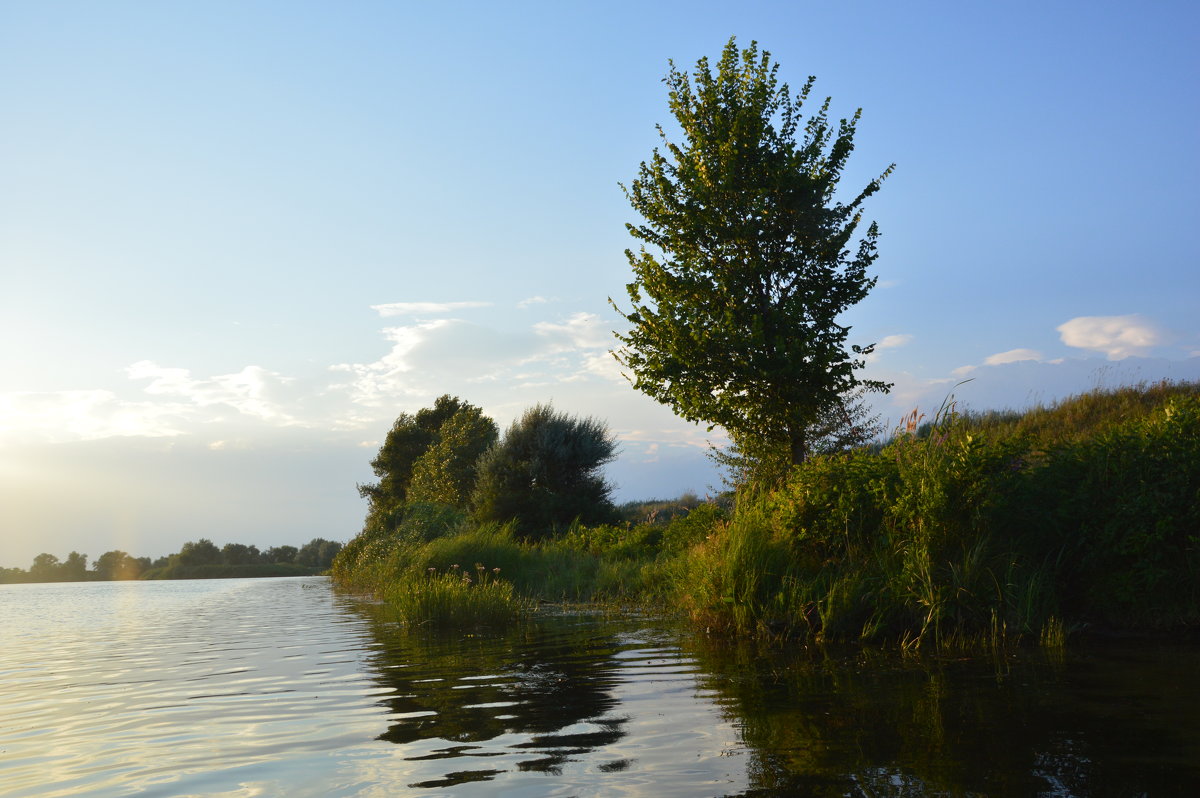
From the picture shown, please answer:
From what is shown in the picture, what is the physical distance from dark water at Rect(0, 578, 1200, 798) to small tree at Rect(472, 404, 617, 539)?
1910cm

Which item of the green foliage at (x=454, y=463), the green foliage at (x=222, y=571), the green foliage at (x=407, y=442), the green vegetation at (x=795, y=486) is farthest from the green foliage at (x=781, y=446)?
the green foliage at (x=222, y=571)

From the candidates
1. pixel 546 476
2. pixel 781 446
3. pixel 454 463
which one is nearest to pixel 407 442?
pixel 454 463

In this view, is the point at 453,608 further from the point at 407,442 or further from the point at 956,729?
the point at 407,442

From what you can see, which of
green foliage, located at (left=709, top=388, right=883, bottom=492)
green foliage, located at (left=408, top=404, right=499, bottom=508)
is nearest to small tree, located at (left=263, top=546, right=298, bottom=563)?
green foliage, located at (left=408, top=404, right=499, bottom=508)

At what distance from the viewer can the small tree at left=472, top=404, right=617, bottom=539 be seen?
28.7 m

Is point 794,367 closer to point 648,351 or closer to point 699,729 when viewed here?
point 648,351

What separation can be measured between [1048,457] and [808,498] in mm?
3353

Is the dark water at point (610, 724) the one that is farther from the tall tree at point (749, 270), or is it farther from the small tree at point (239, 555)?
the small tree at point (239, 555)

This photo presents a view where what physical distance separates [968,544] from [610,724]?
570cm

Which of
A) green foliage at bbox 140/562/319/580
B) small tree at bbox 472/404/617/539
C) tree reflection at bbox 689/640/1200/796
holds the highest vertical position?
small tree at bbox 472/404/617/539

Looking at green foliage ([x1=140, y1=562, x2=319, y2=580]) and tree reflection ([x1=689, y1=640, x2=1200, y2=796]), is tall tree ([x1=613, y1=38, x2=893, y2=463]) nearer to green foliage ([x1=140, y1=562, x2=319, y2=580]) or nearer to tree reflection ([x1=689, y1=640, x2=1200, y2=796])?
tree reflection ([x1=689, y1=640, x2=1200, y2=796])

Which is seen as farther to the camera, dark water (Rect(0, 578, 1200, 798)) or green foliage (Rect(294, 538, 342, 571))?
green foliage (Rect(294, 538, 342, 571))

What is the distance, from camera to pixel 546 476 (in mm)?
29281

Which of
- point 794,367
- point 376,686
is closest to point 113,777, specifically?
point 376,686
